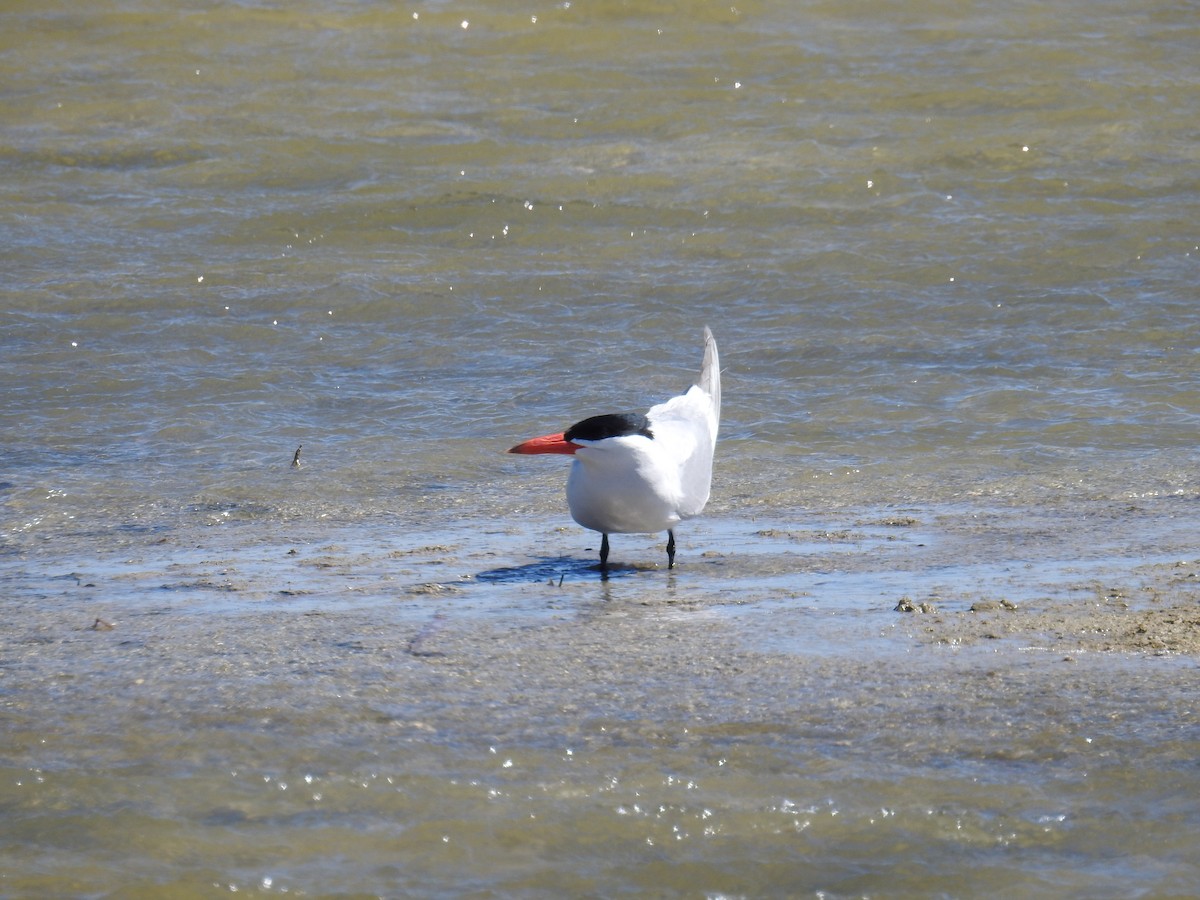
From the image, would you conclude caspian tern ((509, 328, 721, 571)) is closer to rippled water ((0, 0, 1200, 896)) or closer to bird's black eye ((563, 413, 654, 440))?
bird's black eye ((563, 413, 654, 440))

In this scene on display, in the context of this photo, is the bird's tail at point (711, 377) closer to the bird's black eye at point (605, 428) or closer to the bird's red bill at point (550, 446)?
the bird's black eye at point (605, 428)

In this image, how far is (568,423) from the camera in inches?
285

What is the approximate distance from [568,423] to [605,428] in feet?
8.07

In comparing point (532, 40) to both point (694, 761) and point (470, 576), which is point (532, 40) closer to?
point (470, 576)

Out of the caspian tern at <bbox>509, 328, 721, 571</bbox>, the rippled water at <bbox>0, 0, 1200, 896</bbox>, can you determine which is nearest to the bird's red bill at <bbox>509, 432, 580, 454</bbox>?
the caspian tern at <bbox>509, 328, 721, 571</bbox>

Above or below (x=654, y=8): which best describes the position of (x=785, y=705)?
below

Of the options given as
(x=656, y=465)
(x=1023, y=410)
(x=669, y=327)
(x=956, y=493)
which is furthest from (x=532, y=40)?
(x=656, y=465)

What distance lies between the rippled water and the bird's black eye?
0.47 meters

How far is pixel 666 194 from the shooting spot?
422 inches

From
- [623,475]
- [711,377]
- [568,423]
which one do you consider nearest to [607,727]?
[623,475]

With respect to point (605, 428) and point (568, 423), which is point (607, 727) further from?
point (568, 423)

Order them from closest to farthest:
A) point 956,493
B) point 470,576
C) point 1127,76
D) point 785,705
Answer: point 785,705, point 470,576, point 956,493, point 1127,76

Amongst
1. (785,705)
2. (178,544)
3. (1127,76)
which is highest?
(1127,76)

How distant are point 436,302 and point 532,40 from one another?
526 centimetres
